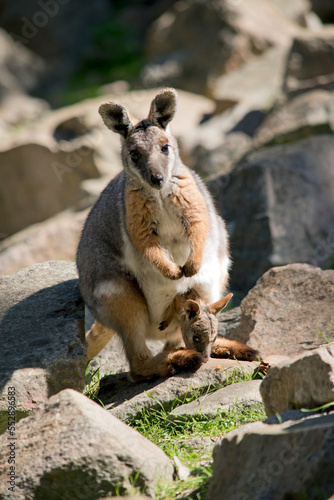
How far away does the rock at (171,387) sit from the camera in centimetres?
521

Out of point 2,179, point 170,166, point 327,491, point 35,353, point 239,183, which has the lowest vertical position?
point 2,179

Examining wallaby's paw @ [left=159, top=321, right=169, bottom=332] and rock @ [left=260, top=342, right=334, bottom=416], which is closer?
rock @ [left=260, top=342, right=334, bottom=416]

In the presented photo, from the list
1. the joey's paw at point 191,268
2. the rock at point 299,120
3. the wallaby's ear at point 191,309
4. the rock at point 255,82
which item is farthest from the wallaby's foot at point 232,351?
the rock at point 255,82

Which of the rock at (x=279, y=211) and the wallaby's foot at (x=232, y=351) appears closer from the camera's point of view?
the wallaby's foot at (x=232, y=351)

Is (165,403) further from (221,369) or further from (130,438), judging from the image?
(130,438)

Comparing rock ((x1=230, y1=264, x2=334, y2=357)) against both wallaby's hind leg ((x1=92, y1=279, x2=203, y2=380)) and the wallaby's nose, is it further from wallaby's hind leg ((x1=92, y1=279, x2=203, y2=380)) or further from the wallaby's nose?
the wallaby's nose

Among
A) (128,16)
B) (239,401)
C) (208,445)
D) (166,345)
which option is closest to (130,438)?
(208,445)

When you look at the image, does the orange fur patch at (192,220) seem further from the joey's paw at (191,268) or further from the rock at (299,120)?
the rock at (299,120)

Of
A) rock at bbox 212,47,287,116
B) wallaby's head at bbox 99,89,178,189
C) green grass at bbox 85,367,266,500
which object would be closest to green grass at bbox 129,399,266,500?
green grass at bbox 85,367,266,500

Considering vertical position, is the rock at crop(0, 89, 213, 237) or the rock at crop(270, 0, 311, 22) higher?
the rock at crop(270, 0, 311, 22)

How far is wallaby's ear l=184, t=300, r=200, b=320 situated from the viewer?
5.64 metres

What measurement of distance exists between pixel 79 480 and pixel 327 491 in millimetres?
1466

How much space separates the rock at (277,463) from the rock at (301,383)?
0.75 ft

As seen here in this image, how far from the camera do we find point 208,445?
4.49 metres
